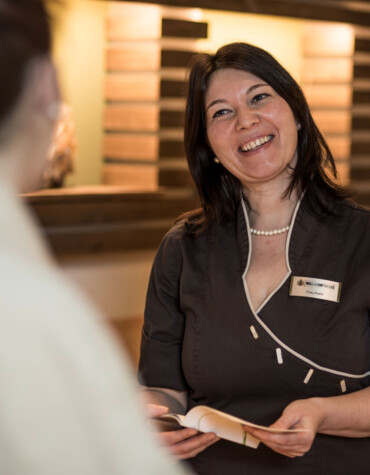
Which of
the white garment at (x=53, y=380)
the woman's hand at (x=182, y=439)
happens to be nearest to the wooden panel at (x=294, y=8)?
the woman's hand at (x=182, y=439)

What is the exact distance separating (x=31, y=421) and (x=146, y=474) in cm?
12

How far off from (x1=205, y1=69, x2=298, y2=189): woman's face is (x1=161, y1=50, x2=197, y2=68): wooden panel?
3727mm

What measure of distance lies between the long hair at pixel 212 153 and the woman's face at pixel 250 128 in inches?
0.9

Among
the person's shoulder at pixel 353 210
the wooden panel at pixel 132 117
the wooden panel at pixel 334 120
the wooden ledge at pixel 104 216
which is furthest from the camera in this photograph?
the wooden panel at pixel 334 120

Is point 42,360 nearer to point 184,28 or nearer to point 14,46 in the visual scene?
point 14,46

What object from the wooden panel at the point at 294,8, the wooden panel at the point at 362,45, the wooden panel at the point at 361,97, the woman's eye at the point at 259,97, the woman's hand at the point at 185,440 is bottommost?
the woman's hand at the point at 185,440

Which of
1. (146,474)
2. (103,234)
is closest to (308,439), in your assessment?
(146,474)

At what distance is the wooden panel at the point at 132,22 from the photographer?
19.2ft

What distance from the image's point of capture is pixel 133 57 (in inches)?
236

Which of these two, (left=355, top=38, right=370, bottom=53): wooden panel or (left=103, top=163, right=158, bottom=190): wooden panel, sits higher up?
(left=355, top=38, right=370, bottom=53): wooden panel

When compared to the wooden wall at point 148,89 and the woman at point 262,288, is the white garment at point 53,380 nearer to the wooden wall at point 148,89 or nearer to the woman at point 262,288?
the woman at point 262,288

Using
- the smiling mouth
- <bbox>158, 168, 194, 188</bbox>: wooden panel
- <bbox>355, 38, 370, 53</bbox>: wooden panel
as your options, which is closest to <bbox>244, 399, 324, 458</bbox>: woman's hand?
the smiling mouth

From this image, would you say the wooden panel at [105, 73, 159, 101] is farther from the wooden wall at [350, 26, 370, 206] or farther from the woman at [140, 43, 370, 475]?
the woman at [140, 43, 370, 475]

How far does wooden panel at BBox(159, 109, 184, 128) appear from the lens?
5.93 m
